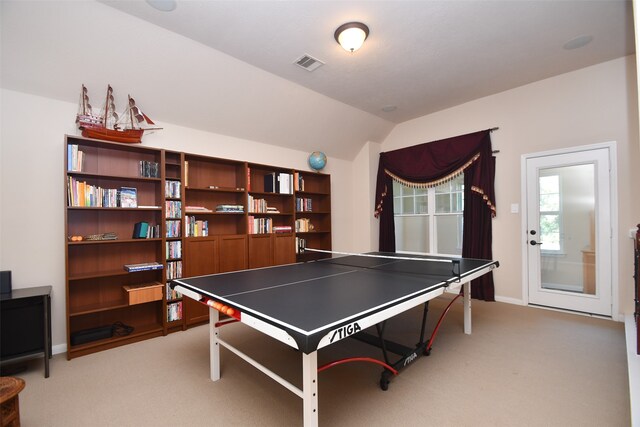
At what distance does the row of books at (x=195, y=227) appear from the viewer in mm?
3418

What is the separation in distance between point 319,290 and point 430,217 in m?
3.63

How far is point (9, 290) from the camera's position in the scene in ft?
7.93

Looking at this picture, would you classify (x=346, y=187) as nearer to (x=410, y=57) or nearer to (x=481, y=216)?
(x=481, y=216)

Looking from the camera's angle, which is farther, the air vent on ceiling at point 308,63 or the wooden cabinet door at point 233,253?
the wooden cabinet door at point 233,253

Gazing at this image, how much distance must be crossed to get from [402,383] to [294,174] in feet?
10.5

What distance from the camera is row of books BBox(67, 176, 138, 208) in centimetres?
269

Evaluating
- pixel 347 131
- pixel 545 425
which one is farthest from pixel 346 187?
pixel 545 425

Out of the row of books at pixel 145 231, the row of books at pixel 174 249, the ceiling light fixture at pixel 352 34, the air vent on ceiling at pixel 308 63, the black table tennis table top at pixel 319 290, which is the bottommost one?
the black table tennis table top at pixel 319 290

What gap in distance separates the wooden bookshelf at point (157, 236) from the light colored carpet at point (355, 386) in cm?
41

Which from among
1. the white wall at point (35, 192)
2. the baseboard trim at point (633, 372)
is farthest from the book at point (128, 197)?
the baseboard trim at point (633, 372)

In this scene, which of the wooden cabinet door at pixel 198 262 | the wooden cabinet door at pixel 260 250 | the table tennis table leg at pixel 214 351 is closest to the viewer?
the table tennis table leg at pixel 214 351

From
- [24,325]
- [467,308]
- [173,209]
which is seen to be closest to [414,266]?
[467,308]

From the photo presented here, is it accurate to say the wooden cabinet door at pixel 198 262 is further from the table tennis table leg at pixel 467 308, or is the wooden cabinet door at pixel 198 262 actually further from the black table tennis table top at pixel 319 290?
the table tennis table leg at pixel 467 308

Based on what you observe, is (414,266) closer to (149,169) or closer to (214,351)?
(214,351)
